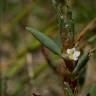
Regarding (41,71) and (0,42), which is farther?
(0,42)

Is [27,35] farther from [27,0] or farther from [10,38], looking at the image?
[27,0]

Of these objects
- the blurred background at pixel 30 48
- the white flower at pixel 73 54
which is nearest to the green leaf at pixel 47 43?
the white flower at pixel 73 54

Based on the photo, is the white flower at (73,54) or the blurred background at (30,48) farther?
the blurred background at (30,48)

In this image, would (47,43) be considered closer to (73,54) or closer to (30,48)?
(73,54)

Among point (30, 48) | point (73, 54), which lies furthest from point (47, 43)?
point (30, 48)

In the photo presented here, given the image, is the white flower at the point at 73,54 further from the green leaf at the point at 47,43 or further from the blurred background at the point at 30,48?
the blurred background at the point at 30,48

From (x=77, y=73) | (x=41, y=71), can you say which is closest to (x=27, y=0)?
(x=41, y=71)

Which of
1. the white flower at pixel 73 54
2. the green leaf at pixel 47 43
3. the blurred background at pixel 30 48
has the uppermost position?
the blurred background at pixel 30 48

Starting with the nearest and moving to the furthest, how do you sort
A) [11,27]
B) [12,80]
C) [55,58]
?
1. [55,58]
2. [12,80]
3. [11,27]

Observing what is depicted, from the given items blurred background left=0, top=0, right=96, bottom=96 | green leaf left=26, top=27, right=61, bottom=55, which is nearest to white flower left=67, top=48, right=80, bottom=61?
green leaf left=26, top=27, right=61, bottom=55
